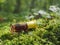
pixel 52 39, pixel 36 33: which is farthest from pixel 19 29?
pixel 52 39

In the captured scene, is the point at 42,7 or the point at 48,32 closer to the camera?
the point at 48,32

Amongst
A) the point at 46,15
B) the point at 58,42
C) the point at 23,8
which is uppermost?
the point at 46,15

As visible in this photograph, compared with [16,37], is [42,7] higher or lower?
lower

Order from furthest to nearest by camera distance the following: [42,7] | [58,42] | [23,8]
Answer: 1. [23,8]
2. [42,7]
3. [58,42]

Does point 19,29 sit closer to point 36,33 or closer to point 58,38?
point 36,33

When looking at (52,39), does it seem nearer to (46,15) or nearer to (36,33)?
(36,33)

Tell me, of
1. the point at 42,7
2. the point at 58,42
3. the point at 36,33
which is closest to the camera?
the point at 58,42

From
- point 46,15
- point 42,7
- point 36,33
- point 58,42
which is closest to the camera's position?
point 58,42

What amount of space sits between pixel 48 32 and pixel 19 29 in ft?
3.32

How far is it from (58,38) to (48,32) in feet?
1.17

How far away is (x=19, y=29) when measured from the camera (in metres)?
6.79

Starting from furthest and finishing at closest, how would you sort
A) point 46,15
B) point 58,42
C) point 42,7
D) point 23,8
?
point 23,8 < point 42,7 < point 46,15 < point 58,42

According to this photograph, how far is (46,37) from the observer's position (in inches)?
246

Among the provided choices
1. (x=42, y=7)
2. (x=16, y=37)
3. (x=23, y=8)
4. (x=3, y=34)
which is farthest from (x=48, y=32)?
(x=23, y=8)
